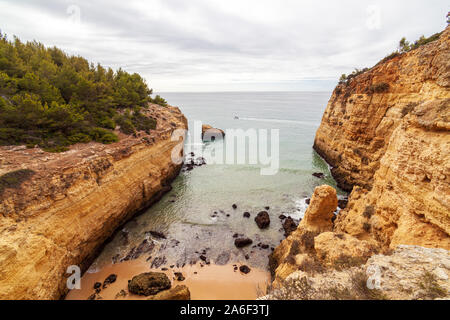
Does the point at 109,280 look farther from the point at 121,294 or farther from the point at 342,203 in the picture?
the point at 342,203

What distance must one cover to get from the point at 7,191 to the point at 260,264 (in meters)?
14.8

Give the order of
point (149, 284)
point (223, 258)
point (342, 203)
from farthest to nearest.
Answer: point (342, 203)
point (223, 258)
point (149, 284)

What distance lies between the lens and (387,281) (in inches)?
187

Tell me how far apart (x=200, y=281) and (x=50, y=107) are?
16953 mm

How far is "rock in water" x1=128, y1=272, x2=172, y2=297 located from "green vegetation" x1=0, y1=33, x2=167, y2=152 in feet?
33.6

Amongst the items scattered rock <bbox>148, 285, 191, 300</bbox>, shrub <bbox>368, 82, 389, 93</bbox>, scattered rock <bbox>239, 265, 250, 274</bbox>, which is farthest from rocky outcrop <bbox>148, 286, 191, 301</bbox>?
shrub <bbox>368, 82, 389, 93</bbox>

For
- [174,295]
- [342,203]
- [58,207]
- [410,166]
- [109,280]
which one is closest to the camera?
[410,166]

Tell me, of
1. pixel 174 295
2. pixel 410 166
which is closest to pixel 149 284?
pixel 174 295

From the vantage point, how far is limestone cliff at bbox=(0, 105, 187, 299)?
350 inches

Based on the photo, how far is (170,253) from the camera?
14312 millimetres

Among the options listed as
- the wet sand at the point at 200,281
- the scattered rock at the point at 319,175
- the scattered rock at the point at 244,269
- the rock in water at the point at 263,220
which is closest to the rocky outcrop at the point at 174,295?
the wet sand at the point at 200,281

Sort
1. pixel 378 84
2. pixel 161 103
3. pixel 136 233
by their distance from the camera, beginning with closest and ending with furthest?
1. pixel 136 233
2. pixel 378 84
3. pixel 161 103
